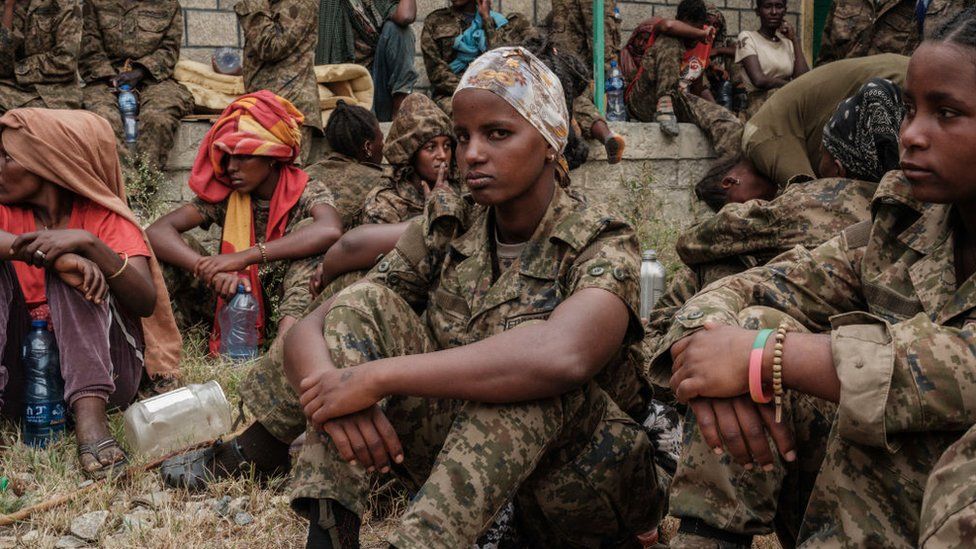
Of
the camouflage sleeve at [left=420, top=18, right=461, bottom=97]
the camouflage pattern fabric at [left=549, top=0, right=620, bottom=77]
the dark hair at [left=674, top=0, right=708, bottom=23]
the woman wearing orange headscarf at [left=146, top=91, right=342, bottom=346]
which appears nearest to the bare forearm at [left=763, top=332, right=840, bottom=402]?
the woman wearing orange headscarf at [left=146, top=91, right=342, bottom=346]

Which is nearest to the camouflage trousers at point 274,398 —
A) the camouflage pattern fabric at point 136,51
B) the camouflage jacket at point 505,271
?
the camouflage jacket at point 505,271

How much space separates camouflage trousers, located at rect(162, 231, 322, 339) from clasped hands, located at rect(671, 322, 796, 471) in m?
3.25

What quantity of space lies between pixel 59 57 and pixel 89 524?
16.2 ft

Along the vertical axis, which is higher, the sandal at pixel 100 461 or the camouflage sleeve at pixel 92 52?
the camouflage sleeve at pixel 92 52

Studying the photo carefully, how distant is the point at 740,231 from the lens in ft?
10.5

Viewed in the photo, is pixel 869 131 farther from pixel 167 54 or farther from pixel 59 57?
pixel 167 54

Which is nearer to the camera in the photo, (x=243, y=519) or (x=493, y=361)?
(x=493, y=361)

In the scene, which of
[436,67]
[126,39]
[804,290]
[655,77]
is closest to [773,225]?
[804,290]

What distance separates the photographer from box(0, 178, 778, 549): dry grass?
2969mm

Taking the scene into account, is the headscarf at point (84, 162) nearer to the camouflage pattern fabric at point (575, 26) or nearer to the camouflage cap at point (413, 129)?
the camouflage cap at point (413, 129)

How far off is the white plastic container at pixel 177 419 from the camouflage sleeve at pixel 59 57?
4.04m

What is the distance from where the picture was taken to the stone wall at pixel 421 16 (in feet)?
29.1

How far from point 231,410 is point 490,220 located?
182cm

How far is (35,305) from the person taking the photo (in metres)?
3.92
